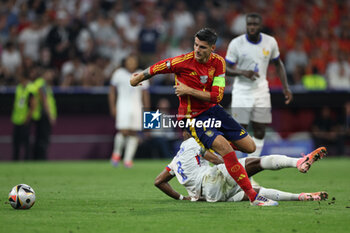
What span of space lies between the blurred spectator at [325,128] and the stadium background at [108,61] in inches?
3.5

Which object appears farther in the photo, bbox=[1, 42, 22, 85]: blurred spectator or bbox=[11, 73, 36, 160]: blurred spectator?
bbox=[1, 42, 22, 85]: blurred spectator

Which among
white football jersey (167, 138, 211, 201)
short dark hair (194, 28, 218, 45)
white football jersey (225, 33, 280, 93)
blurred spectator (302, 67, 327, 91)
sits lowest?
white football jersey (167, 138, 211, 201)

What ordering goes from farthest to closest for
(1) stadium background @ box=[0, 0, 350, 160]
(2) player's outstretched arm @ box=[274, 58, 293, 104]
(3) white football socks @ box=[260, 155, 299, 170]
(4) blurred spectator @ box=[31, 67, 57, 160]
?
1. (1) stadium background @ box=[0, 0, 350, 160]
2. (4) blurred spectator @ box=[31, 67, 57, 160]
3. (2) player's outstretched arm @ box=[274, 58, 293, 104]
4. (3) white football socks @ box=[260, 155, 299, 170]

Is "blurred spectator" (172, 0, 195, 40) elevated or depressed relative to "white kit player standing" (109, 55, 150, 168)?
elevated

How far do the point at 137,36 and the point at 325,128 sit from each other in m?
6.41

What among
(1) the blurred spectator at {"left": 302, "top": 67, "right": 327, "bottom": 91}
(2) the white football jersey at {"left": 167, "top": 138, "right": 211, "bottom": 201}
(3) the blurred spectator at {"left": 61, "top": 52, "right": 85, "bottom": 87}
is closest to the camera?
(2) the white football jersey at {"left": 167, "top": 138, "right": 211, "bottom": 201}

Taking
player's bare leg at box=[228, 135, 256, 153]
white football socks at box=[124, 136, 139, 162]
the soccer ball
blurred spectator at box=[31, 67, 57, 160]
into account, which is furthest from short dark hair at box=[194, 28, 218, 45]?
blurred spectator at box=[31, 67, 57, 160]

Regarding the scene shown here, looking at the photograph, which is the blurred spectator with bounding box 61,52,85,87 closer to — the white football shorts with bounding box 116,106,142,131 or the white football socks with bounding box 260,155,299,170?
the white football shorts with bounding box 116,106,142,131

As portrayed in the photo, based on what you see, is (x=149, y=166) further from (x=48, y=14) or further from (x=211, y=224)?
(x=211, y=224)

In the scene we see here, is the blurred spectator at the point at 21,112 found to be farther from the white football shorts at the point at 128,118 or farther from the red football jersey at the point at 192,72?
the red football jersey at the point at 192,72

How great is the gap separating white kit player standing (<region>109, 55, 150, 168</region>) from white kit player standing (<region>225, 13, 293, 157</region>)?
17.8 feet

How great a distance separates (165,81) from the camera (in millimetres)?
19422

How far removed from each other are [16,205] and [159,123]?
223 centimetres

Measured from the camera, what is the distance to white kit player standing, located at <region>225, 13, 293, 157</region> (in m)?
11.0
